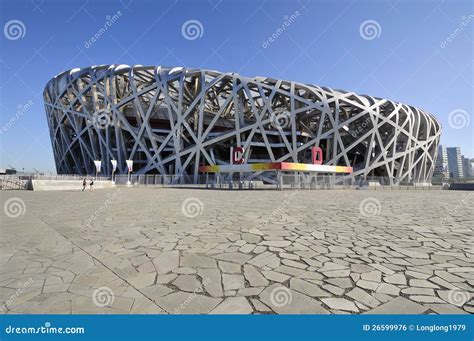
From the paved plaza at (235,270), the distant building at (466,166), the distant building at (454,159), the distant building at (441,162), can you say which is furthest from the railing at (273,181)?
the distant building at (466,166)

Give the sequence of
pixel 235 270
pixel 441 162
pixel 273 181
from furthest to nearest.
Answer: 1. pixel 441 162
2. pixel 273 181
3. pixel 235 270

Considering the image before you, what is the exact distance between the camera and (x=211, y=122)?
137ft

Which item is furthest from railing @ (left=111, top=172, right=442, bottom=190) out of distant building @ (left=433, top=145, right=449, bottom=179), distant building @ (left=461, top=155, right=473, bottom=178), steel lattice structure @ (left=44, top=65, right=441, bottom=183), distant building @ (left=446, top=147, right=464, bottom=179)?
distant building @ (left=461, top=155, right=473, bottom=178)

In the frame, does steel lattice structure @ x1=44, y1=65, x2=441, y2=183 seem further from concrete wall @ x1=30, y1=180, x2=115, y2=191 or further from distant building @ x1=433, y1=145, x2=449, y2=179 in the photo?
distant building @ x1=433, y1=145, x2=449, y2=179

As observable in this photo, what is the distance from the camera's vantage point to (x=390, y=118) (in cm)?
4522

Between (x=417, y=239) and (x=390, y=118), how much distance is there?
48733 millimetres

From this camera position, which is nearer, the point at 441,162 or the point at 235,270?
the point at 235,270

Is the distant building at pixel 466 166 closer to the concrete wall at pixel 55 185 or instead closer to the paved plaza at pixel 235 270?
the paved plaza at pixel 235 270

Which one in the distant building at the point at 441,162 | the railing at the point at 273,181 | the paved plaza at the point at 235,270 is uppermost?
the distant building at the point at 441,162

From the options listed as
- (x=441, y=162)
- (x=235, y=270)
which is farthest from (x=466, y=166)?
(x=235, y=270)

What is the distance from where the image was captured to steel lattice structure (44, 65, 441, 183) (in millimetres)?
40969

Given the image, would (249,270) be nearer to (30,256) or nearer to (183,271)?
(183,271)

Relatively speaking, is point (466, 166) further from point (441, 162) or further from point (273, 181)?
point (273, 181)

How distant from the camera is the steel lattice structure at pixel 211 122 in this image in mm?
40969
